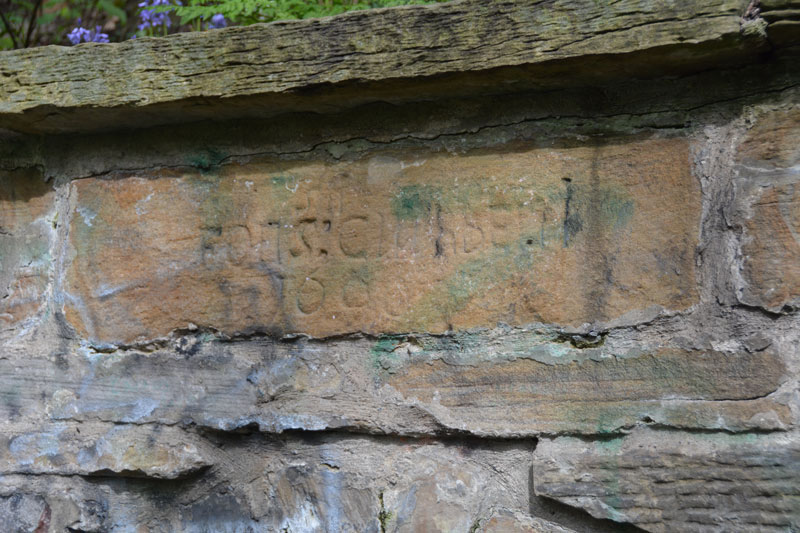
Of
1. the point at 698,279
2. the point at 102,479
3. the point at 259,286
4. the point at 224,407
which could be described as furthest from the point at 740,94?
the point at 102,479

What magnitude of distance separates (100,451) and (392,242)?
2.16 feet

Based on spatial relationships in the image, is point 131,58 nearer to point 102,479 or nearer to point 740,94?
point 102,479

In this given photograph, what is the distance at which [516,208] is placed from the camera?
122 cm

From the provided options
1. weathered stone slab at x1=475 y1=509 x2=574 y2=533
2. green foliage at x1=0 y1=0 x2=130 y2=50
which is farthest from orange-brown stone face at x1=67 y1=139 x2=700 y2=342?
green foliage at x1=0 y1=0 x2=130 y2=50

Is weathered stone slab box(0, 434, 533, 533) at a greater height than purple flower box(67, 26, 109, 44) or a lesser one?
lesser

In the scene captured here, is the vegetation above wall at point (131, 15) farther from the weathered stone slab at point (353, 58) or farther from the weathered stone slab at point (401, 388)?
the weathered stone slab at point (401, 388)

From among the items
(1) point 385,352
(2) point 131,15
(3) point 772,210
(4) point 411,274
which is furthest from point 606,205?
(2) point 131,15

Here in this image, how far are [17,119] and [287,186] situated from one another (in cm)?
52

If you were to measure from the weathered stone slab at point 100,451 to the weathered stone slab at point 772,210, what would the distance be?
3.16 feet

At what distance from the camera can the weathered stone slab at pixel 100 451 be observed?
131 centimetres

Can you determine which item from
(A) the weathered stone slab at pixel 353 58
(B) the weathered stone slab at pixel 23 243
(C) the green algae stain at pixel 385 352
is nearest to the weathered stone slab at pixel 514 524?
(C) the green algae stain at pixel 385 352

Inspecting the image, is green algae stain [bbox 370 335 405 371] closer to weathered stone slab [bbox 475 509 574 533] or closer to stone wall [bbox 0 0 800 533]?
stone wall [bbox 0 0 800 533]

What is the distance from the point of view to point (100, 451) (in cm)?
135

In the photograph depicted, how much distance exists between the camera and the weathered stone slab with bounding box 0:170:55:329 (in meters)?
1.45
